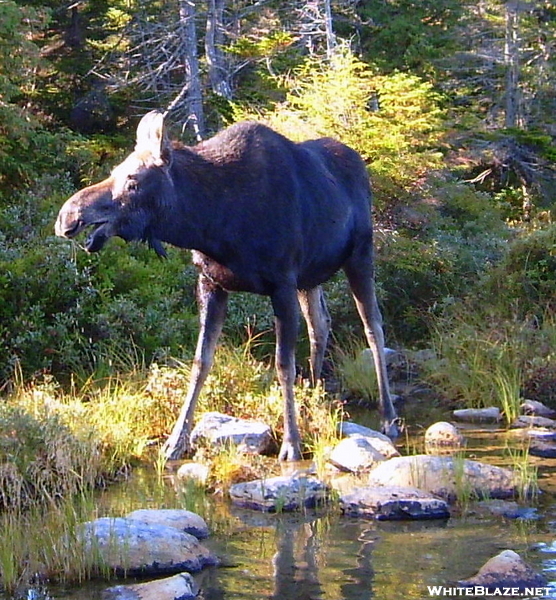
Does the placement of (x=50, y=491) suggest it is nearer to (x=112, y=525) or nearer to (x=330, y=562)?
(x=112, y=525)

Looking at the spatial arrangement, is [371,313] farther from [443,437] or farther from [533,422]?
[533,422]

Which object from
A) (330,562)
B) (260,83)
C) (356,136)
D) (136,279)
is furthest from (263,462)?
(260,83)

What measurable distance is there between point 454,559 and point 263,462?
2.44 m

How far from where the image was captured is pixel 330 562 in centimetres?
584

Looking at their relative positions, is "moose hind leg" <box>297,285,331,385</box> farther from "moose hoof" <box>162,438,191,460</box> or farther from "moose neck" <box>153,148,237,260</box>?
"moose neck" <box>153,148,237,260</box>

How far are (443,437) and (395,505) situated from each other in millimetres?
2280

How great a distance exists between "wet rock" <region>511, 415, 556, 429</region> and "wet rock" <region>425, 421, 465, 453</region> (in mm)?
877

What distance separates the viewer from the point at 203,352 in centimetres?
869

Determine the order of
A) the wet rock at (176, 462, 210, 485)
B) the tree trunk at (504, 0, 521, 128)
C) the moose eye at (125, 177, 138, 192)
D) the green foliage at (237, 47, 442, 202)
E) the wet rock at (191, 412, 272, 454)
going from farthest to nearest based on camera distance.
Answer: the tree trunk at (504, 0, 521, 128) < the green foliage at (237, 47, 442, 202) < the wet rock at (191, 412, 272, 454) < the wet rock at (176, 462, 210, 485) < the moose eye at (125, 177, 138, 192)

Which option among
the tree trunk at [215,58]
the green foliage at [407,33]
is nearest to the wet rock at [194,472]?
the tree trunk at [215,58]

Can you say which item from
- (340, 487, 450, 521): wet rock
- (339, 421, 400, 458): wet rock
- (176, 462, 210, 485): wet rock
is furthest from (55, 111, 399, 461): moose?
(340, 487, 450, 521): wet rock

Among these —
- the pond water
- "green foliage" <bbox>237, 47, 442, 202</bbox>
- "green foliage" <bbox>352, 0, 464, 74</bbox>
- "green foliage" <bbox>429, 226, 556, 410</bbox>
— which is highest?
"green foliage" <bbox>352, 0, 464, 74</bbox>

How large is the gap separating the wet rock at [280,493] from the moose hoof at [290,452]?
0.89m

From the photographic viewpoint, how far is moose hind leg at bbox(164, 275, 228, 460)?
333 inches
